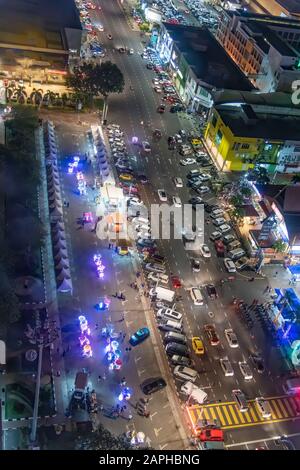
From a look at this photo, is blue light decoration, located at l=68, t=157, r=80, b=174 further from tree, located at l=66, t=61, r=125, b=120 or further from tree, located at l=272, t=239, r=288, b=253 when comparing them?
tree, located at l=272, t=239, r=288, b=253

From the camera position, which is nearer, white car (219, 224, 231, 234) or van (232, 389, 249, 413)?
van (232, 389, 249, 413)

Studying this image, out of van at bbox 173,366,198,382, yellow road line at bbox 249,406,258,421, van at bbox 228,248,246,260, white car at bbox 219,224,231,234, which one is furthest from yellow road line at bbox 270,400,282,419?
white car at bbox 219,224,231,234

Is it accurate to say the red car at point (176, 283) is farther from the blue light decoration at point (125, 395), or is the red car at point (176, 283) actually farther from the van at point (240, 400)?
the blue light decoration at point (125, 395)

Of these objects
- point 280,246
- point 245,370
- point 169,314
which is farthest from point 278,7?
point 245,370

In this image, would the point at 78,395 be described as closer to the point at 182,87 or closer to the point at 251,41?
the point at 182,87

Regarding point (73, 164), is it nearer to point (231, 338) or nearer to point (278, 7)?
point (231, 338)
